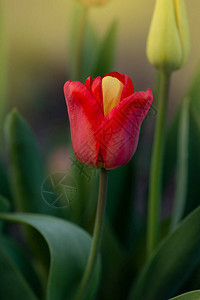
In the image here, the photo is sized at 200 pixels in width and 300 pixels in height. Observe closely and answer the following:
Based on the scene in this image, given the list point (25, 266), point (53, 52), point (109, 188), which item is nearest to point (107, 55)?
point (109, 188)

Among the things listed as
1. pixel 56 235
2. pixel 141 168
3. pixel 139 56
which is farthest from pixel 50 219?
pixel 139 56

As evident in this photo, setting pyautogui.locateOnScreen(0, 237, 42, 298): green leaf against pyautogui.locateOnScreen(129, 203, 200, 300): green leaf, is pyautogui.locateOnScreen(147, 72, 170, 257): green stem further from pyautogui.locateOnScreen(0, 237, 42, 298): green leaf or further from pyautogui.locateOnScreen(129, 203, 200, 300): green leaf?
pyautogui.locateOnScreen(0, 237, 42, 298): green leaf

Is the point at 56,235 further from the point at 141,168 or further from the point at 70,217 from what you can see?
the point at 141,168

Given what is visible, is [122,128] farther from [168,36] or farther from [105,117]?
[168,36]

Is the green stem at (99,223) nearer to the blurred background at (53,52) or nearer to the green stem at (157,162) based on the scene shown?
the green stem at (157,162)

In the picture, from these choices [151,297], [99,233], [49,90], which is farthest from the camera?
[49,90]

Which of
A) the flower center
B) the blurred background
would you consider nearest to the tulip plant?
the flower center

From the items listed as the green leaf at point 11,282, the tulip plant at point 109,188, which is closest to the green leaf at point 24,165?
the tulip plant at point 109,188
